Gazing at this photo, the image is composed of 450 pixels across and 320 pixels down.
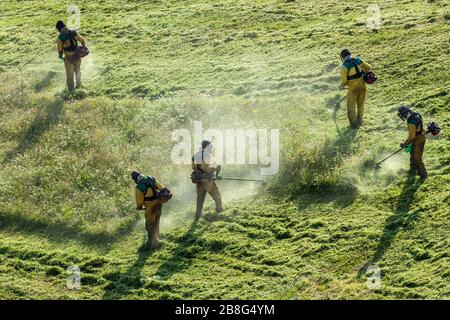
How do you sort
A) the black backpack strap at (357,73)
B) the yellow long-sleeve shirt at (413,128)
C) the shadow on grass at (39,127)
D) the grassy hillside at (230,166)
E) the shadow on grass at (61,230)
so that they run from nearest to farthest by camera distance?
the grassy hillside at (230,166) → the yellow long-sleeve shirt at (413,128) → the shadow on grass at (61,230) → the black backpack strap at (357,73) → the shadow on grass at (39,127)

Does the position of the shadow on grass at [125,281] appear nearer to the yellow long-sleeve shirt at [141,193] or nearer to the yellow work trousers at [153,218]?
the yellow work trousers at [153,218]

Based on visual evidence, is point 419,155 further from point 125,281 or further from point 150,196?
point 125,281

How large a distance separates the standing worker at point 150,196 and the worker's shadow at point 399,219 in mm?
5760

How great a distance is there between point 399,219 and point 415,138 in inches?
104

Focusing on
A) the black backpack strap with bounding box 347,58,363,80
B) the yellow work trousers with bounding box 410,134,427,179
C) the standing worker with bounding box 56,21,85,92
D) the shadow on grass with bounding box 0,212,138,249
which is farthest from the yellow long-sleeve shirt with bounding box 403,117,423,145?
the standing worker with bounding box 56,21,85,92

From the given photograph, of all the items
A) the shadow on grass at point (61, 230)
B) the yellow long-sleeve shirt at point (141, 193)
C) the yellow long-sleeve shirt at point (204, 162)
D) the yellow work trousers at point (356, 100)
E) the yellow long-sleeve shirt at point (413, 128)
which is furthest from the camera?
the yellow work trousers at point (356, 100)

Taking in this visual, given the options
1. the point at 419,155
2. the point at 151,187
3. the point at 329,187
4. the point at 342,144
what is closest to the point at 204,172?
the point at 151,187

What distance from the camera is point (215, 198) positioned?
2344 centimetres

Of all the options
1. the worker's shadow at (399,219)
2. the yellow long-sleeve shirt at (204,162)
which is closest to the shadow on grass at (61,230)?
the yellow long-sleeve shirt at (204,162)

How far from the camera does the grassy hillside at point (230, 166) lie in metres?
20.6

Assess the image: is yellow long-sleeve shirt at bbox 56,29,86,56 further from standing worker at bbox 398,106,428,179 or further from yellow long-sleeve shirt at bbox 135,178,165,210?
standing worker at bbox 398,106,428,179
